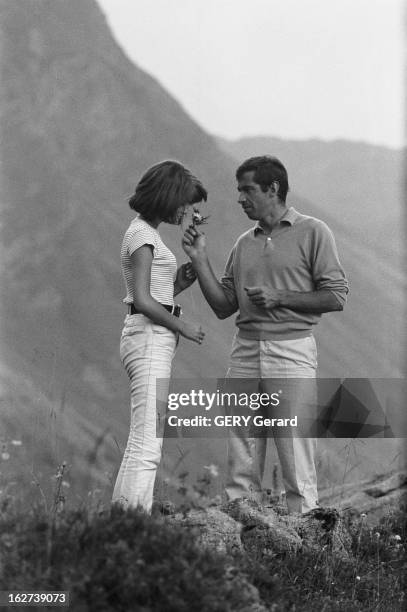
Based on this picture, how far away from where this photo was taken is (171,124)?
71.9 feet

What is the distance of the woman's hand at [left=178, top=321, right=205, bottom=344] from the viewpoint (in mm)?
4277

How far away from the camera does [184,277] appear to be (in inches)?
186

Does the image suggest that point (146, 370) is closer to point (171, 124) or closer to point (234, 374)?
point (234, 374)

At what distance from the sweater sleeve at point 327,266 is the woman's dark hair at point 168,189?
2.67 feet

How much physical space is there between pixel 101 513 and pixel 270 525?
1.27 m

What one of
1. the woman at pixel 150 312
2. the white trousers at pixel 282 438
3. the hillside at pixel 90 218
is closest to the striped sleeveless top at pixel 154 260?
the woman at pixel 150 312

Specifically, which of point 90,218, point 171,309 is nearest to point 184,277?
point 171,309

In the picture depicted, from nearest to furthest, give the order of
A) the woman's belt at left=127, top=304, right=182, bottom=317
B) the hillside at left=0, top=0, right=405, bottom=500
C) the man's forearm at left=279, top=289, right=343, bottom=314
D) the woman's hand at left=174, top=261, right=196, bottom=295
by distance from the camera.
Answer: the woman's belt at left=127, top=304, right=182, bottom=317
the woman's hand at left=174, top=261, right=196, bottom=295
the man's forearm at left=279, top=289, right=343, bottom=314
the hillside at left=0, top=0, right=405, bottom=500

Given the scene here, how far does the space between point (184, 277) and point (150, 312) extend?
0.50 metres

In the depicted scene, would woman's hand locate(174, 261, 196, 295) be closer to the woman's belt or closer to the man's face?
the woman's belt

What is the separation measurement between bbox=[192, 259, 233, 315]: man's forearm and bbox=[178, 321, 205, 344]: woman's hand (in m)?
0.49

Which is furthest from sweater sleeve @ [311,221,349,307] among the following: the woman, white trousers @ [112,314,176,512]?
white trousers @ [112,314,176,512]

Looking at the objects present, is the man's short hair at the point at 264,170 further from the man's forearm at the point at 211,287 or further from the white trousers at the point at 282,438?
the white trousers at the point at 282,438

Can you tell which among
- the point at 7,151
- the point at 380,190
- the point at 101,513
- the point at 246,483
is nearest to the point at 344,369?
the point at 380,190
